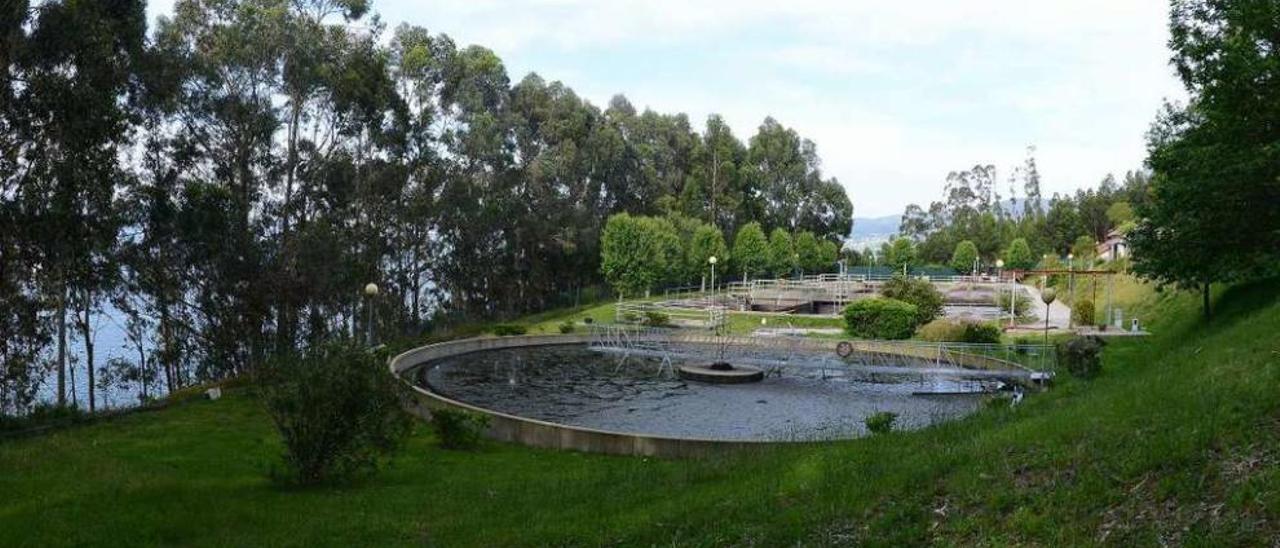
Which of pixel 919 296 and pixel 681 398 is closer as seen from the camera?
pixel 681 398

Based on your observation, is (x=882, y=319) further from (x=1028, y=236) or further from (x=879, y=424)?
(x=1028, y=236)

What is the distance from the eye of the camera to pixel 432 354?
29000 mm

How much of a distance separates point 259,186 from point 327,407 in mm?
23745

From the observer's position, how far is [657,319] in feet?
118

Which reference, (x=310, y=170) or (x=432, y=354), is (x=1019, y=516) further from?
(x=310, y=170)

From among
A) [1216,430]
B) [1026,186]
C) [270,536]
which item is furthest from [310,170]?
[1026,186]

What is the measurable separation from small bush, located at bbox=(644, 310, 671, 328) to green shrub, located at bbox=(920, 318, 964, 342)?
10.4m

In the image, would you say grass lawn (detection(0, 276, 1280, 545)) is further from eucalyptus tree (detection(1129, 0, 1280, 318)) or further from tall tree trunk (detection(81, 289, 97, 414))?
tall tree trunk (detection(81, 289, 97, 414))

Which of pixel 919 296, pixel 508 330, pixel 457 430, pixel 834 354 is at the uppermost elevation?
pixel 919 296

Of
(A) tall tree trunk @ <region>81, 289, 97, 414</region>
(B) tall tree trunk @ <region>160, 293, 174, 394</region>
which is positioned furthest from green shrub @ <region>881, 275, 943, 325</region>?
(A) tall tree trunk @ <region>81, 289, 97, 414</region>

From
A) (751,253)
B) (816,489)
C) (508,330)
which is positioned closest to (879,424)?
(816,489)

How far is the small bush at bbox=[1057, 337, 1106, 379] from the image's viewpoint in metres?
17.9

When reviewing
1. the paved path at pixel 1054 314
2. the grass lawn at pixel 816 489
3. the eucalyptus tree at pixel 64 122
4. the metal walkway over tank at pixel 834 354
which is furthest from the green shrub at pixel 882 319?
the eucalyptus tree at pixel 64 122

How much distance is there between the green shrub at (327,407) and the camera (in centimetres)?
1122
